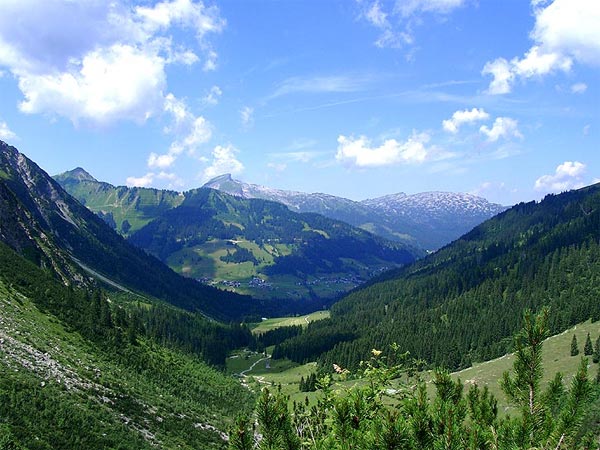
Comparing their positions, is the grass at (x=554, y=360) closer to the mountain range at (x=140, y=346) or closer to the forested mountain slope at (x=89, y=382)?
the mountain range at (x=140, y=346)

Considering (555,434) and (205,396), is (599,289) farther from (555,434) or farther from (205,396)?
(555,434)

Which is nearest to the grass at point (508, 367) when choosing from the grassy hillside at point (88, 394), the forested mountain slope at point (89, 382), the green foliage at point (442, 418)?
the grassy hillside at point (88, 394)

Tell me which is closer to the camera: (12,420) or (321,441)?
(321,441)

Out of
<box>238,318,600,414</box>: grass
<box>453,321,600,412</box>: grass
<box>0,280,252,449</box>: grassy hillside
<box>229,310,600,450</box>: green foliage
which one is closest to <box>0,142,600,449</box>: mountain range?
<box>0,280,252,449</box>: grassy hillside

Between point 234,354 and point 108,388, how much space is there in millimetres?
130561

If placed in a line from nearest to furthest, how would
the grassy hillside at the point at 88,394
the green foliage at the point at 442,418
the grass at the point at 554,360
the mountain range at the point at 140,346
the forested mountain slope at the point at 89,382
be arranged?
1. the green foliage at the point at 442,418
2. the grassy hillside at the point at 88,394
3. the forested mountain slope at the point at 89,382
4. the mountain range at the point at 140,346
5. the grass at the point at 554,360

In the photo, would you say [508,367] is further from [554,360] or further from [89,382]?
[89,382]

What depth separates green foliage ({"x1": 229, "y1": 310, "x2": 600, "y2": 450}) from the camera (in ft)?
31.6

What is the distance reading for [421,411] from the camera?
32.5 feet

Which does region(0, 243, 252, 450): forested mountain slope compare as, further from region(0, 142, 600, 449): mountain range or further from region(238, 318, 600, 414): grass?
region(238, 318, 600, 414): grass

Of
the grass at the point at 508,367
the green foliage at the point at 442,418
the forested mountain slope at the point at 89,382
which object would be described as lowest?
the grass at the point at 508,367

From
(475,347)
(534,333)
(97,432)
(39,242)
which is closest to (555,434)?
(534,333)

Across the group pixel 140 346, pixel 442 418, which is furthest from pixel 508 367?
pixel 442 418

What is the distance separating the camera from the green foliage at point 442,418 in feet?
31.6
